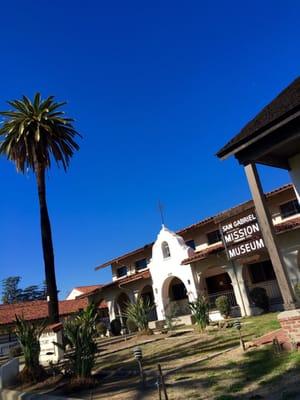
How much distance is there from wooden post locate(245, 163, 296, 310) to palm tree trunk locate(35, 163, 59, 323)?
1592 centimetres

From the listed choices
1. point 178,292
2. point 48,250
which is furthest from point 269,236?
point 178,292

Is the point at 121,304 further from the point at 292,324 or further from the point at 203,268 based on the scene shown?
the point at 292,324

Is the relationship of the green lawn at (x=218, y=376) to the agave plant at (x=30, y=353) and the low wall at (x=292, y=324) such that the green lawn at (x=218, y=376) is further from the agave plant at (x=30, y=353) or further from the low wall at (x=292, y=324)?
the agave plant at (x=30, y=353)

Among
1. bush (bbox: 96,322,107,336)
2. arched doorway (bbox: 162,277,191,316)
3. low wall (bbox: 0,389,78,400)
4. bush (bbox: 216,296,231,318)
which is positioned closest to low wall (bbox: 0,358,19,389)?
low wall (bbox: 0,389,78,400)

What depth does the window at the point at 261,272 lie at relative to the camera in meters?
21.5

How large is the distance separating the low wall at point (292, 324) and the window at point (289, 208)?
44.2ft

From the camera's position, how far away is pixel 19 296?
351 ft

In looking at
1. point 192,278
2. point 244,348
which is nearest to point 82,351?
point 244,348

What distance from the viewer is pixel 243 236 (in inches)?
460

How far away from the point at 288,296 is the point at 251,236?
3.84 meters

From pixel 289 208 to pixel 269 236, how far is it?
13.0 m

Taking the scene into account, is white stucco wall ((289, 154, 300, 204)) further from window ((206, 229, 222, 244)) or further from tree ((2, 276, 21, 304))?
tree ((2, 276, 21, 304))

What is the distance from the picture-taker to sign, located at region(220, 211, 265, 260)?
1123 centimetres

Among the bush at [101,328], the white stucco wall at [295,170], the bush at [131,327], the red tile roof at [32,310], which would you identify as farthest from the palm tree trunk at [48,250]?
the white stucco wall at [295,170]
